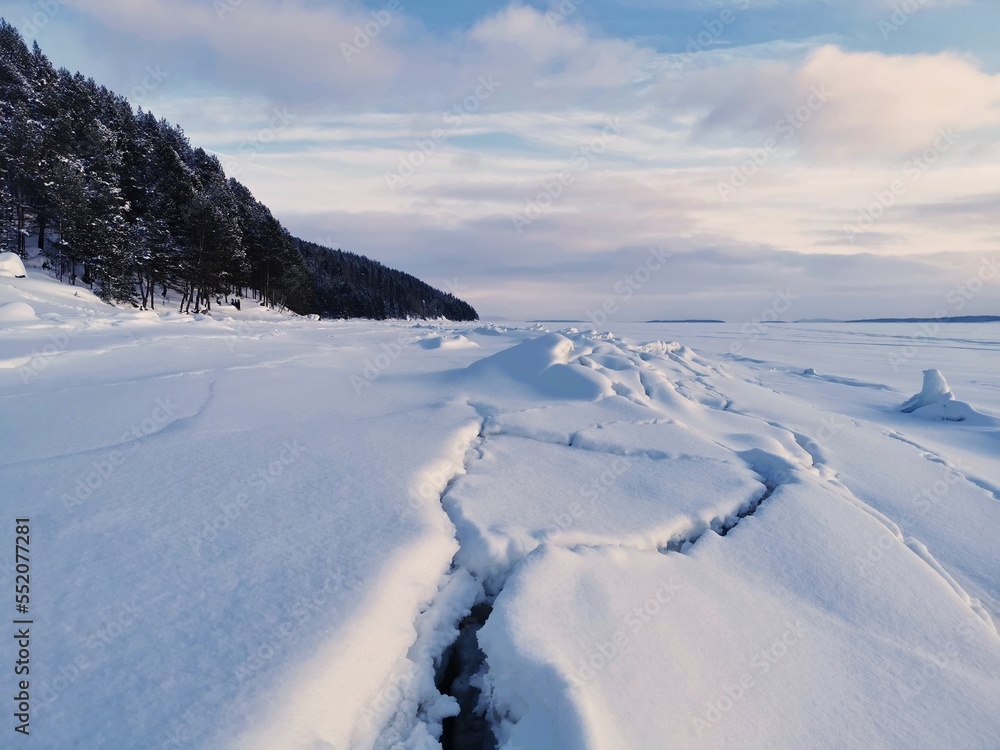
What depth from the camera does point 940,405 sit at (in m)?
7.50

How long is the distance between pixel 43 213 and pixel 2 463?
30.6m

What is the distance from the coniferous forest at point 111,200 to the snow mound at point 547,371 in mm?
22961

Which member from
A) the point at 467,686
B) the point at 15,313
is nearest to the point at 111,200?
the point at 15,313

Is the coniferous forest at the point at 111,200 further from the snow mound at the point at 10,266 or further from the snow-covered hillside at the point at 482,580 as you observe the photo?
the snow-covered hillside at the point at 482,580

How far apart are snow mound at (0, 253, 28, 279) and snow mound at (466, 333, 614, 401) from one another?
18.3 m

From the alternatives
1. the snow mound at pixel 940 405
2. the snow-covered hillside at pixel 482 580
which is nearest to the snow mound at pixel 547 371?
the snow-covered hillside at pixel 482 580

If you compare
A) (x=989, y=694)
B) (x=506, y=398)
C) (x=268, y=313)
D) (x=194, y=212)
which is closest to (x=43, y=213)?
(x=194, y=212)

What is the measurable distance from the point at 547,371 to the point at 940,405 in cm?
622

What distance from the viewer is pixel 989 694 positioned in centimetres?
215

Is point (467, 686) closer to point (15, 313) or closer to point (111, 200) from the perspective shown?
point (15, 313)

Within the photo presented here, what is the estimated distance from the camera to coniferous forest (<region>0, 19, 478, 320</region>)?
71.3 ft

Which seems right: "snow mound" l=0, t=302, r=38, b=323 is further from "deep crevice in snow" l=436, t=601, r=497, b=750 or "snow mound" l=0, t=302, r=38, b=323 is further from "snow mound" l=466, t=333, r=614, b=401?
"deep crevice in snow" l=436, t=601, r=497, b=750

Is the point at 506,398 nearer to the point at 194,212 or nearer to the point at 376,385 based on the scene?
the point at 376,385

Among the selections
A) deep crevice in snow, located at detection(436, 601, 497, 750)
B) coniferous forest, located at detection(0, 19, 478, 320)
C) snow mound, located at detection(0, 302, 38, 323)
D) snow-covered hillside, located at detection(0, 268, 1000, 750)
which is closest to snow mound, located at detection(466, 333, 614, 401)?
snow-covered hillside, located at detection(0, 268, 1000, 750)
